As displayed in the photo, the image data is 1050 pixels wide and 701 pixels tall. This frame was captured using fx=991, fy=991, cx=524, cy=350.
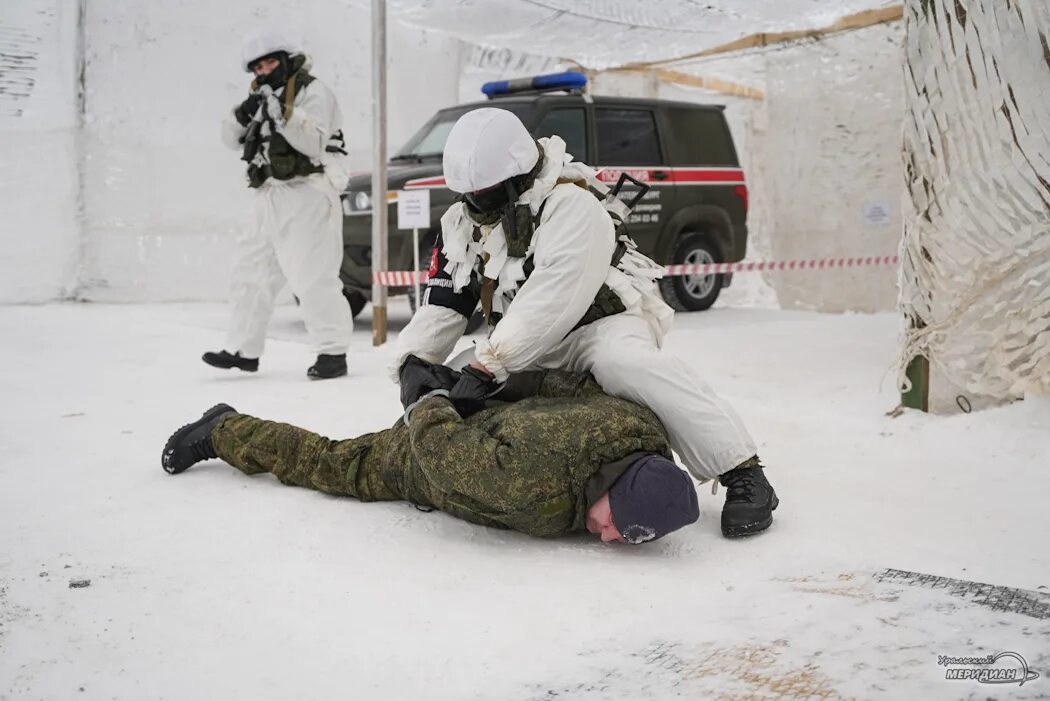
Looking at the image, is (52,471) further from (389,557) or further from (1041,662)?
(1041,662)

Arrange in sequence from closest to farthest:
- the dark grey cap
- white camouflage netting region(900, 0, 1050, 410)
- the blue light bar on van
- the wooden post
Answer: the dark grey cap, white camouflage netting region(900, 0, 1050, 410), the wooden post, the blue light bar on van

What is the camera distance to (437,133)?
716 cm

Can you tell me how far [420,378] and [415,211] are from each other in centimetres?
352

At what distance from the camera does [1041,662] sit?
1.64 meters

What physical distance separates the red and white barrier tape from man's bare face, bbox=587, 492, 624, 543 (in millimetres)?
3163

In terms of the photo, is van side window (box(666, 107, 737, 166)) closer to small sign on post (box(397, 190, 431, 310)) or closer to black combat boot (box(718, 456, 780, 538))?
small sign on post (box(397, 190, 431, 310))

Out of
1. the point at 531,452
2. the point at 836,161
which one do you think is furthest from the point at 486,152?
the point at 836,161

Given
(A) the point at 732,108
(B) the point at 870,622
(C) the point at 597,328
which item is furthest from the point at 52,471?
(A) the point at 732,108

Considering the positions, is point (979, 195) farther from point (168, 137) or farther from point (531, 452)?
point (168, 137)

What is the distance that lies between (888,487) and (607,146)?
16.1ft

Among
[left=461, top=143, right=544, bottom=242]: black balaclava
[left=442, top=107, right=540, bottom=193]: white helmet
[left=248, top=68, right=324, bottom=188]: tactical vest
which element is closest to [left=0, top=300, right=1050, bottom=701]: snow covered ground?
[left=461, top=143, right=544, bottom=242]: black balaclava

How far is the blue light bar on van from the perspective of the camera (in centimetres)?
741

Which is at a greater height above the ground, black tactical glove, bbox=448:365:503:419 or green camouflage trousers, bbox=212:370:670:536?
black tactical glove, bbox=448:365:503:419

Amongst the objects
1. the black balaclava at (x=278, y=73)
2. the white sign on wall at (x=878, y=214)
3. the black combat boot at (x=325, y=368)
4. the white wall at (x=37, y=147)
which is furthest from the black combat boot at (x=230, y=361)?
the white sign on wall at (x=878, y=214)
